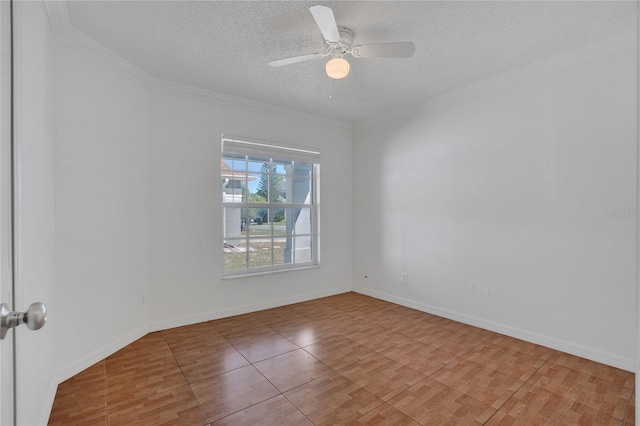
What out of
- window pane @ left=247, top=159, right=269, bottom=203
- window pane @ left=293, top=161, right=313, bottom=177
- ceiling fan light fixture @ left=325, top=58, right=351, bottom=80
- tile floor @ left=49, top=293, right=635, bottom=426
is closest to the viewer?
tile floor @ left=49, top=293, right=635, bottom=426

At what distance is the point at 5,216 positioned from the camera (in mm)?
944

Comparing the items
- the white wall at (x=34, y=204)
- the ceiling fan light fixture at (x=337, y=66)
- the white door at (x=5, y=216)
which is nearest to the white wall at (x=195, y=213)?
the white wall at (x=34, y=204)

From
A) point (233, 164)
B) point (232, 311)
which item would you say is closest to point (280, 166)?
point (233, 164)

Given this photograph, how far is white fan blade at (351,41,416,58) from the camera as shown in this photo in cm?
216

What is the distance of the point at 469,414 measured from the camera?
1942 millimetres

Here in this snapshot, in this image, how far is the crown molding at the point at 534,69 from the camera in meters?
2.51

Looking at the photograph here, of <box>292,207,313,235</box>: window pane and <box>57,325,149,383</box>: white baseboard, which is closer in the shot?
<box>57,325,149,383</box>: white baseboard

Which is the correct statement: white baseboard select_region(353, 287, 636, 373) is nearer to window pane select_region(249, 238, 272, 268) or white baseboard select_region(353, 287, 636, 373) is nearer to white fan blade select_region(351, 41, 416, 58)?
window pane select_region(249, 238, 272, 268)

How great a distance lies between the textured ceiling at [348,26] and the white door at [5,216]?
4.78ft

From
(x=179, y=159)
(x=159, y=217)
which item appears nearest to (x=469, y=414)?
(x=159, y=217)

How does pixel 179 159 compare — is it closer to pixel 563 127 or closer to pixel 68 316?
pixel 68 316

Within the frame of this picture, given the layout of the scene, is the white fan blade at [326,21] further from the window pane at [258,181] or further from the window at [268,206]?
the window pane at [258,181]

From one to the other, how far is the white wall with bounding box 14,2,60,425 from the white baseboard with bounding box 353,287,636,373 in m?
3.68

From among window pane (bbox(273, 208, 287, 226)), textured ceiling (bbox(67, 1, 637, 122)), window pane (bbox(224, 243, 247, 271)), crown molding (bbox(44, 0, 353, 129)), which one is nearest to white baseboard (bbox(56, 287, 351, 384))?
window pane (bbox(224, 243, 247, 271))
